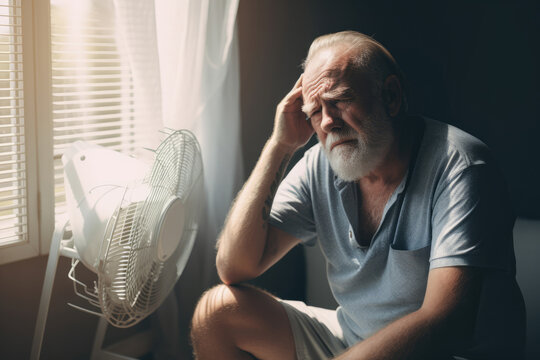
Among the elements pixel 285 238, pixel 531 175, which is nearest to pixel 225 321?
pixel 285 238

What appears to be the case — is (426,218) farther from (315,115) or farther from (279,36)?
(279,36)

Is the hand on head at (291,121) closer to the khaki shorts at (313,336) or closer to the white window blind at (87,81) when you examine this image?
the khaki shorts at (313,336)

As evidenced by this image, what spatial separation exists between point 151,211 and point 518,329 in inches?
40.7

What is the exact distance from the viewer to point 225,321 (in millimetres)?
1662

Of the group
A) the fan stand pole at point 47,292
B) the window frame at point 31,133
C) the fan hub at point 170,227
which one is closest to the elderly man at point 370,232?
the fan hub at point 170,227

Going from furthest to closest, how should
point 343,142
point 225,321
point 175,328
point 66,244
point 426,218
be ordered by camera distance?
1. point 175,328
2. point 66,244
3. point 225,321
4. point 343,142
5. point 426,218

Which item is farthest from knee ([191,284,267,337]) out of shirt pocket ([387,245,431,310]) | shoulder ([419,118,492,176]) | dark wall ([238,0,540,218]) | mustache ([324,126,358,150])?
dark wall ([238,0,540,218])

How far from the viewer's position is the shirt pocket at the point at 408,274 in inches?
57.6

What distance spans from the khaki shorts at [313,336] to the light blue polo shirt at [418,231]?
0.04 meters

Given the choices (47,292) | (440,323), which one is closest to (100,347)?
(47,292)

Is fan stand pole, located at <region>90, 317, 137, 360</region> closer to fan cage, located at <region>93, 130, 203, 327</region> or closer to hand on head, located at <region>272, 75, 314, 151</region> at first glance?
fan cage, located at <region>93, 130, 203, 327</region>

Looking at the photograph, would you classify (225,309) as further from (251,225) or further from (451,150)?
(451,150)

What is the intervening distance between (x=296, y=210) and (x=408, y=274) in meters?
0.40

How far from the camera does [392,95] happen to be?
155 cm
